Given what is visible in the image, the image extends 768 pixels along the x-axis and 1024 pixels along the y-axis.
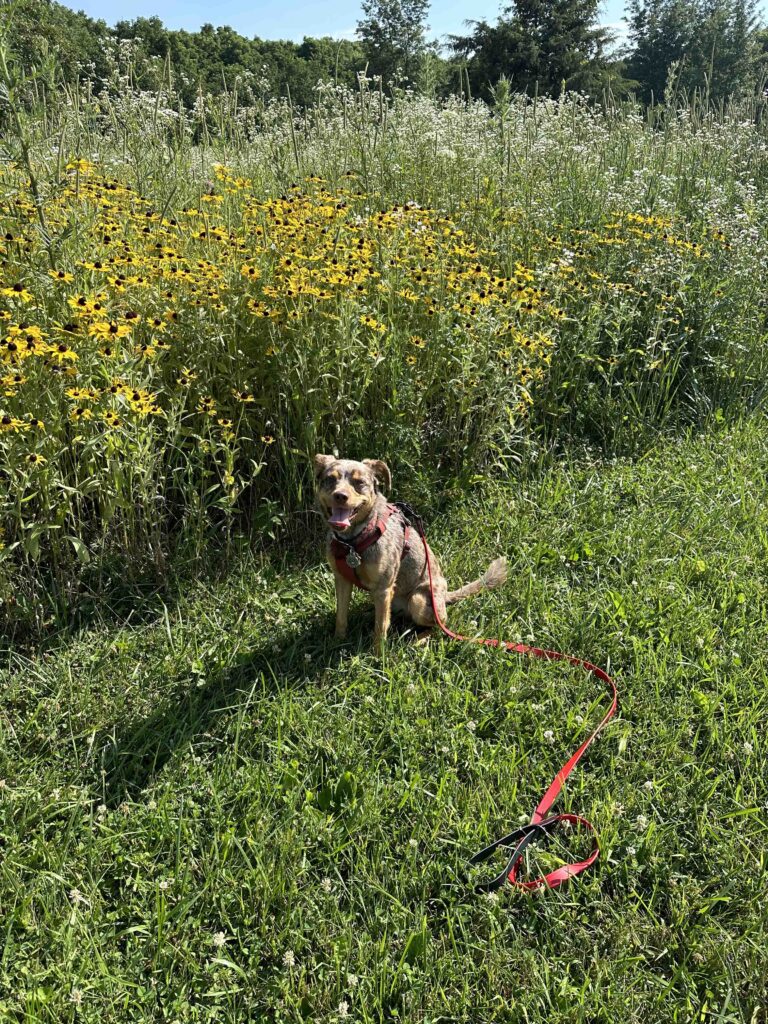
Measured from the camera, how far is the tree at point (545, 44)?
33844mm

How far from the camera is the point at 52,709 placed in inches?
107

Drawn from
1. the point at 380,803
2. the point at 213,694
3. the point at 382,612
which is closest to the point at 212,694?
the point at 213,694

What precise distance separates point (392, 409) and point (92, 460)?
1539 mm

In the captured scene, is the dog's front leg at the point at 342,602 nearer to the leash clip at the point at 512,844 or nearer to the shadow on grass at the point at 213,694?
the shadow on grass at the point at 213,694

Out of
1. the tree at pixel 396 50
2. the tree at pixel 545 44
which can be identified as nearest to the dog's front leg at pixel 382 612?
the tree at pixel 396 50

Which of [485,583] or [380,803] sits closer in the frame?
[380,803]

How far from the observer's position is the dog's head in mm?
2631

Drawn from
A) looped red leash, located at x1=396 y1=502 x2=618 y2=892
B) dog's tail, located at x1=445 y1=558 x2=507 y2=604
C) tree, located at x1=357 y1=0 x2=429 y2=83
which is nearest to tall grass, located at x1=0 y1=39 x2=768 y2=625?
dog's tail, located at x1=445 y1=558 x2=507 y2=604

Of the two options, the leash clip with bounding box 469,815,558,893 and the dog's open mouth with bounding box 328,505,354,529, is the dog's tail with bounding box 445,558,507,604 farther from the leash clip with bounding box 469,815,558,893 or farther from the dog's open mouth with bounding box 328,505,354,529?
the leash clip with bounding box 469,815,558,893

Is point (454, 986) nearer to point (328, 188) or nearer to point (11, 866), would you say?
point (11, 866)

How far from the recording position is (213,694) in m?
2.86

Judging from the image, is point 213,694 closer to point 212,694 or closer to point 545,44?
point 212,694

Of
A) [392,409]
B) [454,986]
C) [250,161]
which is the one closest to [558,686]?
[454,986]

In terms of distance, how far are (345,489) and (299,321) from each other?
3.75ft
